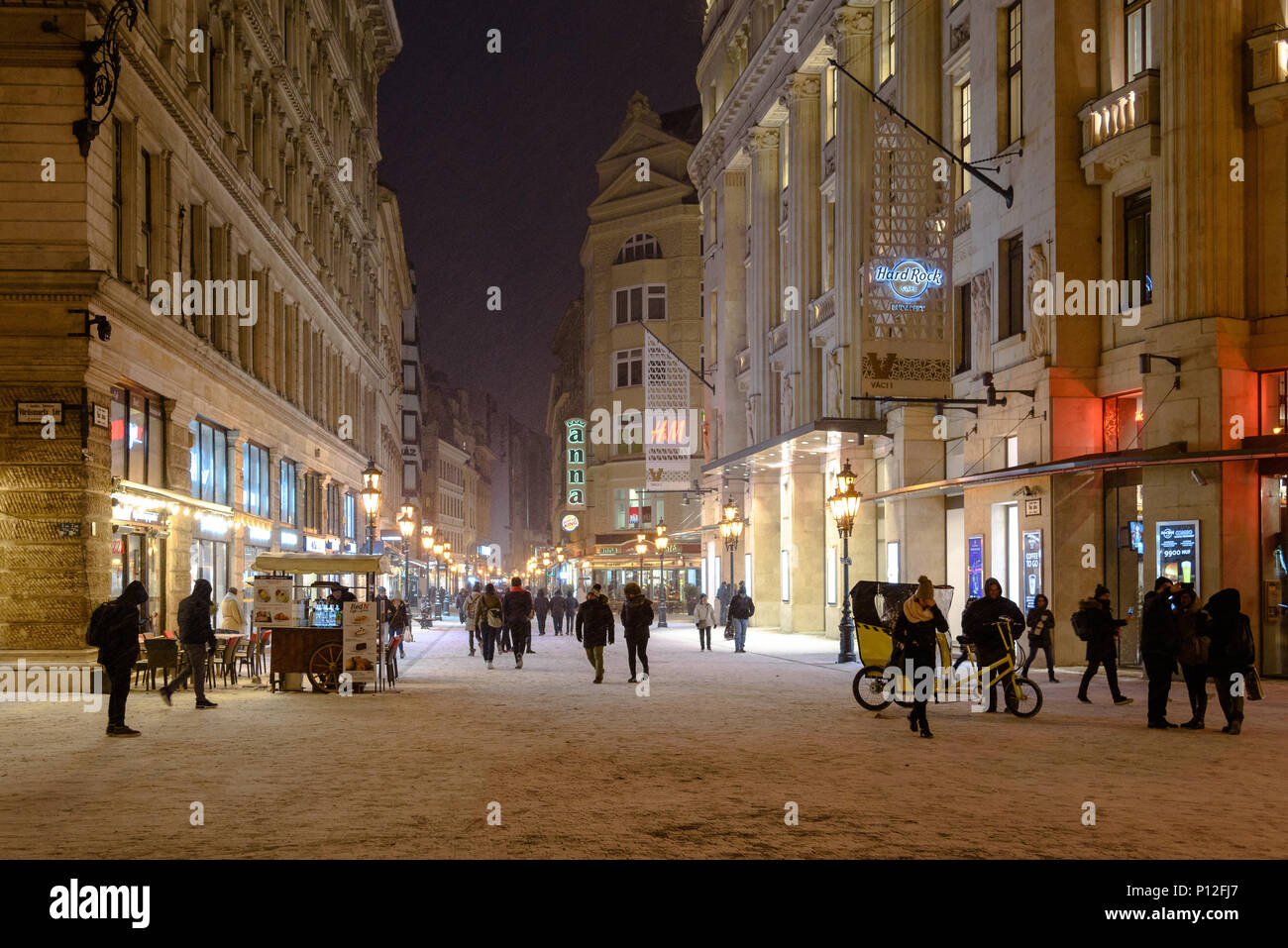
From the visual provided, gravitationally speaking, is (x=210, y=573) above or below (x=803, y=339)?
below

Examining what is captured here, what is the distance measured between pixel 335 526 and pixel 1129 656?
116 feet

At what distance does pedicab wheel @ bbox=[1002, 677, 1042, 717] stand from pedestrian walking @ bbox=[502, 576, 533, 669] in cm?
1444

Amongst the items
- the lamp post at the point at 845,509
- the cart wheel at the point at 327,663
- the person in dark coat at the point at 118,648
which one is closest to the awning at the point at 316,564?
the cart wheel at the point at 327,663

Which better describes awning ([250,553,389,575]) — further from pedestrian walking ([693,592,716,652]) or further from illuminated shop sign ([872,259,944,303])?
pedestrian walking ([693,592,716,652])

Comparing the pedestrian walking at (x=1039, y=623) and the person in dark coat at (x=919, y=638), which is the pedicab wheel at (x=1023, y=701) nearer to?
the person in dark coat at (x=919, y=638)

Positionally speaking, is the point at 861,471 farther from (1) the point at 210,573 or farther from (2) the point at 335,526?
(2) the point at 335,526

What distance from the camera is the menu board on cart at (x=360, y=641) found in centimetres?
2350

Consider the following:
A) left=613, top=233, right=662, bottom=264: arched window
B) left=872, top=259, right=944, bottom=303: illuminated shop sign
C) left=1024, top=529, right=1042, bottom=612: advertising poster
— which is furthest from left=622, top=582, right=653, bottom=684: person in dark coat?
left=613, top=233, right=662, bottom=264: arched window

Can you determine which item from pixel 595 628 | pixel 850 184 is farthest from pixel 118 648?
pixel 850 184

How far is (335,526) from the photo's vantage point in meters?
54.6

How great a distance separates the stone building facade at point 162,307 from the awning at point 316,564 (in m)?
2.69
